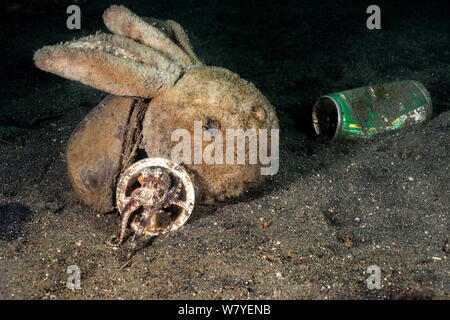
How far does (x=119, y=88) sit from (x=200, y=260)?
154cm

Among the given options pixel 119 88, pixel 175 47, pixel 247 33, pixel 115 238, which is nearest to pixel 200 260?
pixel 115 238

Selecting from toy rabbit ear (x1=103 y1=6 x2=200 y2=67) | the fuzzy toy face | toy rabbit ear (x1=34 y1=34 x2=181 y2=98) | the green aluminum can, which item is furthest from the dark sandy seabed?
toy rabbit ear (x1=103 y1=6 x2=200 y2=67)

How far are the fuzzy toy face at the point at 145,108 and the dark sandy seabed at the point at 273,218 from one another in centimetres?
34

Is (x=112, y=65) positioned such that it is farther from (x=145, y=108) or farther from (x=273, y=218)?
(x=273, y=218)

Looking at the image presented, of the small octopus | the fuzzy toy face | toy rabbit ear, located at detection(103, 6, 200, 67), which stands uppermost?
toy rabbit ear, located at detection(103, 6, 200, 67)

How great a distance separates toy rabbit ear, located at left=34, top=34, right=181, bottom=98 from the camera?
268 centimetres

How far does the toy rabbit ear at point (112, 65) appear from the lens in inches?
105

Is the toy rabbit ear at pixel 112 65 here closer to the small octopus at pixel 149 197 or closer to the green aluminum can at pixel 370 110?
the small octopus at pixel 149 197

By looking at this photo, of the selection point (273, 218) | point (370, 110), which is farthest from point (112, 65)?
point (370, 110)

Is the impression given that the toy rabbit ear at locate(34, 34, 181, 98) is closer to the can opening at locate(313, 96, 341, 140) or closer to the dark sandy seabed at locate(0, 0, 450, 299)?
the dark sandy seabed at locate(0, 0, 450, 299)

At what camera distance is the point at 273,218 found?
318cm

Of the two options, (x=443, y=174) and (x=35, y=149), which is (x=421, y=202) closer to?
(x=443, y=174)

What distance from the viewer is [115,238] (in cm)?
298

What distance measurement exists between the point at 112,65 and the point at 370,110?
3.10 meters
